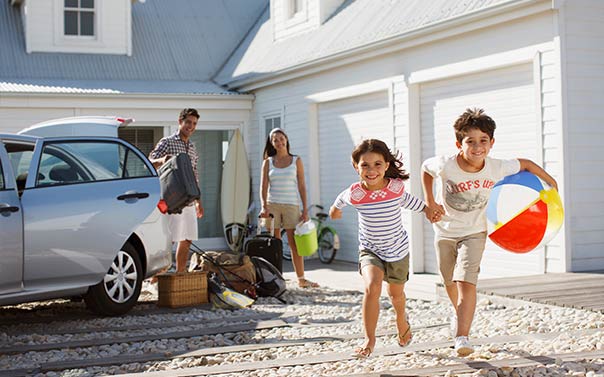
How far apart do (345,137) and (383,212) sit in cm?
837

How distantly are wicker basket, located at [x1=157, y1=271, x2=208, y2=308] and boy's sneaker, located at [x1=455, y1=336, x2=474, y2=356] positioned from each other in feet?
12.5

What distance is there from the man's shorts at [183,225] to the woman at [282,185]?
2.59 feet

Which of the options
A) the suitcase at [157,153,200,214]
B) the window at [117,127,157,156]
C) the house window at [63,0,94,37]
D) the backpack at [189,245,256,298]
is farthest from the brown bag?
the house window at [63,0,94,37]

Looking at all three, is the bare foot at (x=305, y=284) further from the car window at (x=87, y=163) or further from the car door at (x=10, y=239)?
the car door at (x=10, y=239)

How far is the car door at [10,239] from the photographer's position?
7.27m

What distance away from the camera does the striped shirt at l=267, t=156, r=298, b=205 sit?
1006 cm

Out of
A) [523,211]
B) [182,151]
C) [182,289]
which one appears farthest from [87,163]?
[523,211]

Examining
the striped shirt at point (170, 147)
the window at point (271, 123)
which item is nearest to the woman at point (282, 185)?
the striped shirt at point (170, 147)

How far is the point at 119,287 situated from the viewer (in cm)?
823

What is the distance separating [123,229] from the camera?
8117 millimetres

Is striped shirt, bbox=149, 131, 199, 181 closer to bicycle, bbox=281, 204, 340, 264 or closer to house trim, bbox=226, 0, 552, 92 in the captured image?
house trim, bbox=226, 0, 552, 92

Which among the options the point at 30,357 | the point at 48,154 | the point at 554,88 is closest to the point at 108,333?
the point at 30,357

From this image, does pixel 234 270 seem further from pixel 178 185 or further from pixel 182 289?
pixel 178 185

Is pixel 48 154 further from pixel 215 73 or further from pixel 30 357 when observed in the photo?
pixel 215 73
